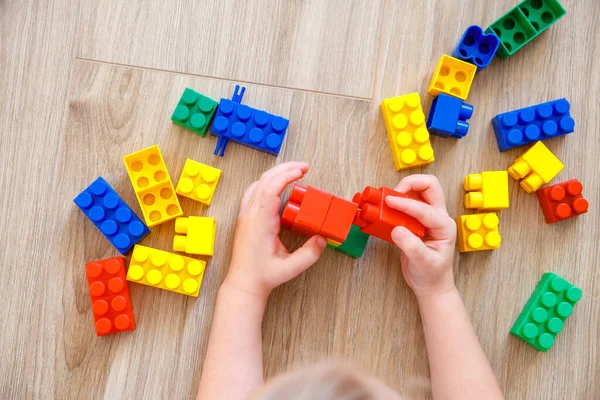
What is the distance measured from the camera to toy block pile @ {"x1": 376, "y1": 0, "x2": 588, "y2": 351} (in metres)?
0.88

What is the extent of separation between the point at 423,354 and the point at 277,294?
281 millimetres

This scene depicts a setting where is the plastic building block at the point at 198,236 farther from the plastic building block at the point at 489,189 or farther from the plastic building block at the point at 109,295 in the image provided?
the plastic building block at the point at 489,189

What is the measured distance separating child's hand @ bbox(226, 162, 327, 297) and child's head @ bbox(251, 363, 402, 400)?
18 centimetres

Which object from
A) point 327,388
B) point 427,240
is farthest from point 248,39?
point 327,388

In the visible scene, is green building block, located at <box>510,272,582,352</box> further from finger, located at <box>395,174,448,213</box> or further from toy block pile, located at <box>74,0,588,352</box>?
finger, located at <box>395,174,448,213</box>

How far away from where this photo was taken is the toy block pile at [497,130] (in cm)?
88

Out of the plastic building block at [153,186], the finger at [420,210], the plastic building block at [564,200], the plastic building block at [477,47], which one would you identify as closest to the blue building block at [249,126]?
the plastic building block at [153,186]

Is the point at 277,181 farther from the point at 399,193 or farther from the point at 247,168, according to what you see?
the point at 399,193

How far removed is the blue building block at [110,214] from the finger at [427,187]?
454 millimetres

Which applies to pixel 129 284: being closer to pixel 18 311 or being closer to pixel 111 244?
pixel 111 244

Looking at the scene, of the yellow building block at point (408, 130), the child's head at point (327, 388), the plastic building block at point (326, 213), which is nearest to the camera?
the child's head at point (327, 388)

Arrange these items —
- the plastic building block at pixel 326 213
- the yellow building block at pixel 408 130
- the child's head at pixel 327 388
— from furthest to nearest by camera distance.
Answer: the yellow building block at pixel 408 130 < the plastic building block at pixel 326 213 < the child's head at pixel 327 388

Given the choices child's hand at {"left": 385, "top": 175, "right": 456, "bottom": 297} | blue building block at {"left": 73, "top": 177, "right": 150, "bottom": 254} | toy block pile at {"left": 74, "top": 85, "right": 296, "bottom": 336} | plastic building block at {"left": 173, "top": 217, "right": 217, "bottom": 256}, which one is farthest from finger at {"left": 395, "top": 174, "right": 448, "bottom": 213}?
blue building block at {"left": 73, "top": 177, "right": 150, "bottom": 254}

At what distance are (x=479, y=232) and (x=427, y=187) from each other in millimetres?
132
